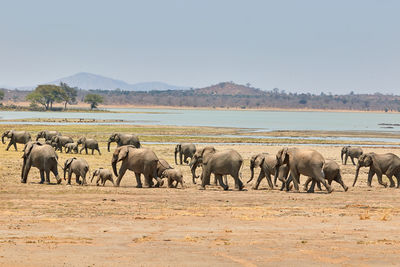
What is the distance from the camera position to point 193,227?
58.2ft

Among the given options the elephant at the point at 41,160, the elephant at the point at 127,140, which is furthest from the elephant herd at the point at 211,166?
the elephant at the point at 127,140

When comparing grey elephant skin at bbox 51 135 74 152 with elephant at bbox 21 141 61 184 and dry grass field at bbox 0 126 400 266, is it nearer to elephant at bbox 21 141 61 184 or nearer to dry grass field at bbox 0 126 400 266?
elephant at bbox 21 141 61 184

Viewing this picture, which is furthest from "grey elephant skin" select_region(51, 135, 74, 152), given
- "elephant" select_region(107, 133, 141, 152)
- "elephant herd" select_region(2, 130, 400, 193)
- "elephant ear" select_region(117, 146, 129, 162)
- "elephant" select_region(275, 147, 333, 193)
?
"elephant" select_region(275, 147, 333, 193)

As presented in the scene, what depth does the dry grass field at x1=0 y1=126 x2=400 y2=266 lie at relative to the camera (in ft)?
45.3

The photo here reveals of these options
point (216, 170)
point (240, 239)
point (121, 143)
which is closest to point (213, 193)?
point (216, 170)

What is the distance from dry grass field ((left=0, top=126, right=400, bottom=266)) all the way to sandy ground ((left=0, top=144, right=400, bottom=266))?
2cm

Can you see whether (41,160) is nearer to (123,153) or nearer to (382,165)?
(123,153)

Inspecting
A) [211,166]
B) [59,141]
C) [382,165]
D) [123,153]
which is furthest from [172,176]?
[59,141]

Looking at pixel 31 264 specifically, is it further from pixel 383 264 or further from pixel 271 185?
pixel 271 185

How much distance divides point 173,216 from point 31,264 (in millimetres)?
7315

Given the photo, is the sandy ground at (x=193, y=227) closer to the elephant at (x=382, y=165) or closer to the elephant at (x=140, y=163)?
the elephant at (x=140, y=163)

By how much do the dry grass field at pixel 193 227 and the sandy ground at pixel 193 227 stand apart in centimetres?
2

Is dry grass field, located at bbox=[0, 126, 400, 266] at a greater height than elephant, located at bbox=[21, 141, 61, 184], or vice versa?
elephant, located at bbox=[21, 141, 61, 184]

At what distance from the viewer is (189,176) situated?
115 feet
